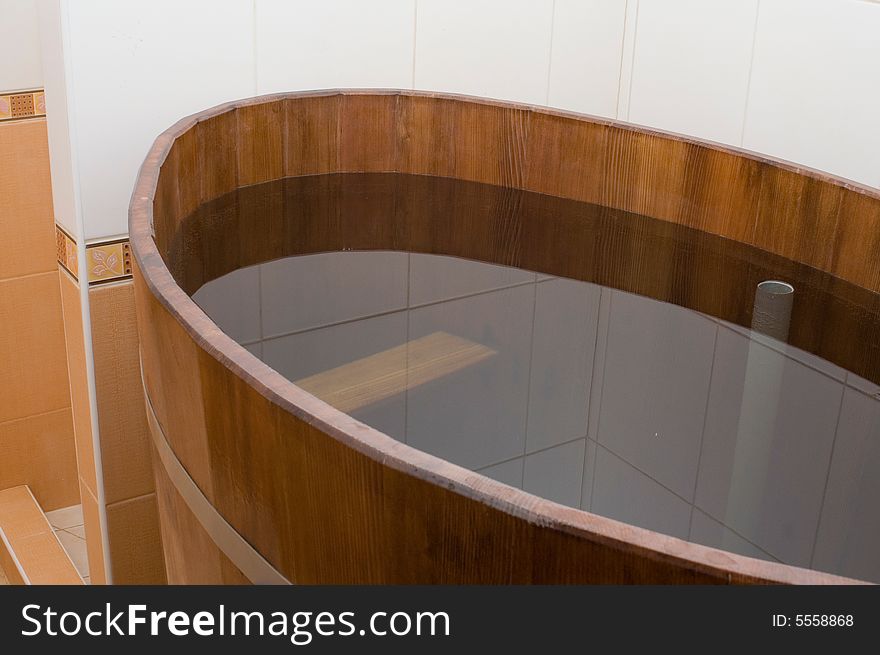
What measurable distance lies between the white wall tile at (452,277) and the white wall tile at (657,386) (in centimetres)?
16

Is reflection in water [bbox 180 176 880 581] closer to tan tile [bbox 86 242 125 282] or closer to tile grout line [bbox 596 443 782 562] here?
tile grout line [bbox 596 443 782 562]

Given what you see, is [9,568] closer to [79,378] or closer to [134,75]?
[79,378]

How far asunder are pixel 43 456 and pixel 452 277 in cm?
188

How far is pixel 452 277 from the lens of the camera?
1.31 metres

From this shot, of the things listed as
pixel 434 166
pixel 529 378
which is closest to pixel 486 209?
pixel 434 166

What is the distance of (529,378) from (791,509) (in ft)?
1.02

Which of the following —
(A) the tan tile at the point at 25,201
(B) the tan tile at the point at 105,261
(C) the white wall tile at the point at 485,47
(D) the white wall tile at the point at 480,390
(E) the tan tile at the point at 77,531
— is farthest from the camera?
(E) the tan tile at the point at 77,531

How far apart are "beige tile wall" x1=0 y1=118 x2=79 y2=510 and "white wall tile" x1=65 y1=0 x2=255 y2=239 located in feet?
3.15

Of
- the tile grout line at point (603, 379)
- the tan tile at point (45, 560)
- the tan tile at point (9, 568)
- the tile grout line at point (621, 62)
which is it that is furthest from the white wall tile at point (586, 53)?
the tan tile at point (9, 568)

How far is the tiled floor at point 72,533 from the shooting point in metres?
2.51

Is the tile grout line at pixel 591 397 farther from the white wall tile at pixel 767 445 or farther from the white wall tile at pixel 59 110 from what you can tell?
the white wall tile at pixel 59 110

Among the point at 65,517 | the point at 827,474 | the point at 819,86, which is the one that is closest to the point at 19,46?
the point at 65,517

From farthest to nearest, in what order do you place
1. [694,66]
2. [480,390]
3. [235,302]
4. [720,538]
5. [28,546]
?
[28,546] < [694,66] < [235,302] < [480,390] < [720,538]

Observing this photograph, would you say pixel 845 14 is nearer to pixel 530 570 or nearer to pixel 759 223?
pixel 759 223
